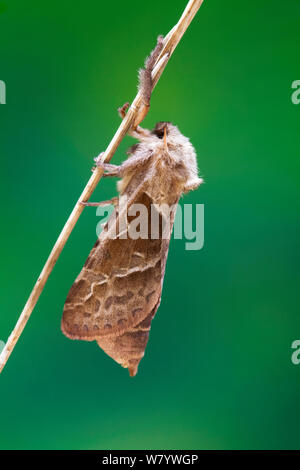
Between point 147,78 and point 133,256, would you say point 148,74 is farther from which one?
point 133,256

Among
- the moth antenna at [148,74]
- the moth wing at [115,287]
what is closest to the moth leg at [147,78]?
the moth antenna at [148,74]

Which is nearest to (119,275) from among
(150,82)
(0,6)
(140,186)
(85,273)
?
(85,273)

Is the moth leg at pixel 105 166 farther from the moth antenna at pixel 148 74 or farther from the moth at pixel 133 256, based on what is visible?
the moth antenna at pixel 148 74

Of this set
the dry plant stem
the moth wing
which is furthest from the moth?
the dry plant stem

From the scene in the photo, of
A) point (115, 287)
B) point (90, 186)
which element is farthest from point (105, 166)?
point (115, 287)

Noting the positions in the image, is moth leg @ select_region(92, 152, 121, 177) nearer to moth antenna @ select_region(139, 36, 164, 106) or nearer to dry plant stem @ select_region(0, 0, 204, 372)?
dry plant stem @ select_region(0, 0, 204, 372)

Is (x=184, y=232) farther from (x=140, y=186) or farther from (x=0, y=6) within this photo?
(x=0, y=6)
